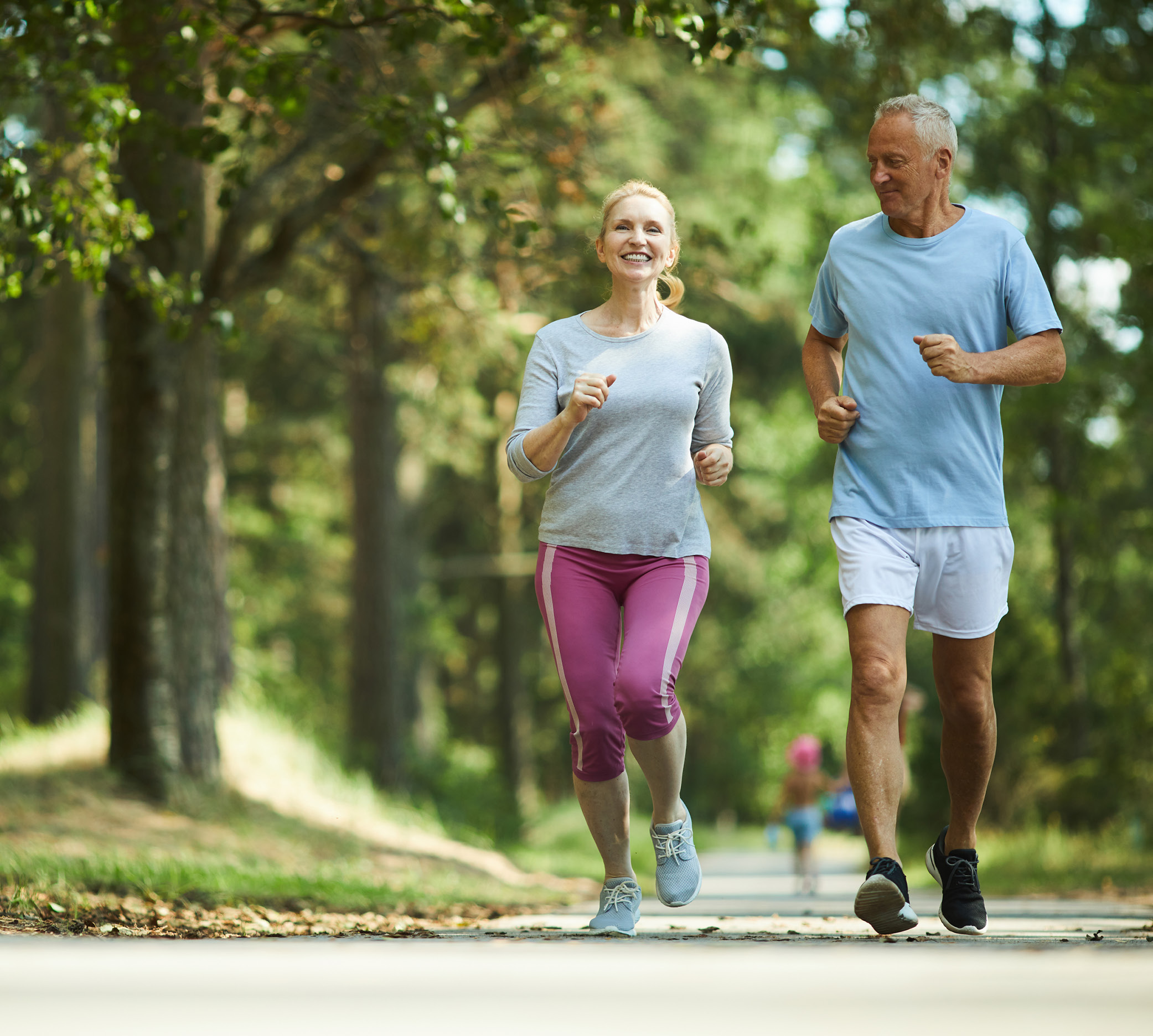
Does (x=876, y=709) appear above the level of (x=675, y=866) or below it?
above

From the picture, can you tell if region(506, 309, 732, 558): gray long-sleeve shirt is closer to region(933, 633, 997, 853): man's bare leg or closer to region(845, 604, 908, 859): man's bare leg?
region(845, 604, 908, 859): man's bare leg

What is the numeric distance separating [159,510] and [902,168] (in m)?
6.87

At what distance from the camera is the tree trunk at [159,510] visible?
1012 centimetres

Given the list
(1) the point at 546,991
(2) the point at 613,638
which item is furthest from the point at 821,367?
(1) the point at 546,991

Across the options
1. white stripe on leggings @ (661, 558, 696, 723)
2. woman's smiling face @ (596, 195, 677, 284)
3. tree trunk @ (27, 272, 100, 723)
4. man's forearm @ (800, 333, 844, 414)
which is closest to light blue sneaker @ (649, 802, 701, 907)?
white stripe on leggings @ (661, 558, 696, 723)

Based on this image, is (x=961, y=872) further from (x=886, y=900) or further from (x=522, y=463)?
(x=522, y=463)

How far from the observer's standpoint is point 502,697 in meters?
27.3

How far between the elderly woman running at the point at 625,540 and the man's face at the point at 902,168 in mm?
718

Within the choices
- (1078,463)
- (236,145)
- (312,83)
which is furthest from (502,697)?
(312,83)

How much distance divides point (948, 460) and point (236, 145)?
9.04 meters

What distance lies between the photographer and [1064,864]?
13.1 metres

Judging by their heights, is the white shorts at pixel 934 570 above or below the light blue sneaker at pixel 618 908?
above

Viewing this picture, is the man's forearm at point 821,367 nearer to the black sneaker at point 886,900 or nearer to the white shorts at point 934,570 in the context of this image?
the white shorts at point 934,570

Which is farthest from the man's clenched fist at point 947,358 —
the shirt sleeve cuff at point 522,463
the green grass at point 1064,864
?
the green grass at point 1064,864
